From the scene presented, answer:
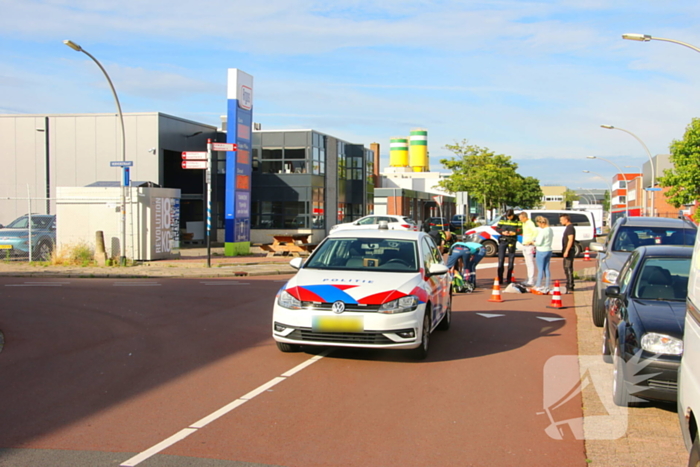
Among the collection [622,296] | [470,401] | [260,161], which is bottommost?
[470,401]

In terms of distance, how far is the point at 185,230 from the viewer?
36.3 meters

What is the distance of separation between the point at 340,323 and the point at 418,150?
9302 centimetres

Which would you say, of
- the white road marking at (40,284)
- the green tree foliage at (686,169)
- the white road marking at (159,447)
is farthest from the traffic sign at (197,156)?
the green tree foliage at (686,169)

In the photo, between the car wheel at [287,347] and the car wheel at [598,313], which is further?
the car wheel at [598,313]

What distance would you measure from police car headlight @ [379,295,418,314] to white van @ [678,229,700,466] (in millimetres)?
3846

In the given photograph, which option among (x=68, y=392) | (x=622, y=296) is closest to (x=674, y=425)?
(x=622, y=296)

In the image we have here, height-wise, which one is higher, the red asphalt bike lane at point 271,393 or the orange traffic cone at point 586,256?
the orange traffic cone at point 586,256

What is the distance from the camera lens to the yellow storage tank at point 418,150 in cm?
9906

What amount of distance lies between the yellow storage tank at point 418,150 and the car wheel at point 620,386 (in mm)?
93668

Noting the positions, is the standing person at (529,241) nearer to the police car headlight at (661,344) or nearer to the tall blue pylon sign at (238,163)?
the police car headlight at (661,344)

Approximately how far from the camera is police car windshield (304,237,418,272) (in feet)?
28.3

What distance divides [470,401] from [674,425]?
1.74m

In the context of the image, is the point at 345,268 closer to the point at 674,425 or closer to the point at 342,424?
the point at 342,424

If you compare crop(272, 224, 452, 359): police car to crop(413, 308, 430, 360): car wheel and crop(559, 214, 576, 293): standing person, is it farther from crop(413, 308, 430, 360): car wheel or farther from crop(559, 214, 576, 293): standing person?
crop(559, 214, 576, 293): standing person
